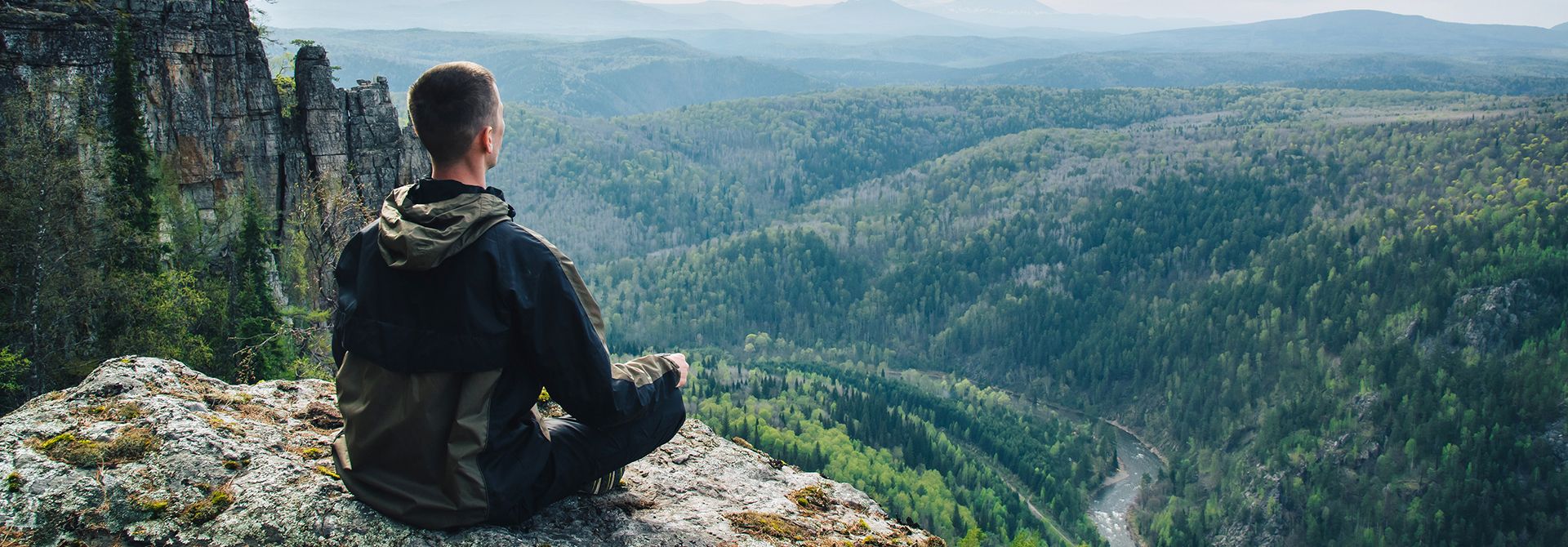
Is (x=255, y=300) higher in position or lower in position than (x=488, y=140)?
lower

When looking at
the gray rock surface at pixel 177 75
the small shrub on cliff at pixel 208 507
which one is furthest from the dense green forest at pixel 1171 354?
the small shrub on cliff at pixel 208 507

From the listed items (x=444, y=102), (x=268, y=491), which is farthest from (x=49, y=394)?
(x=444, y=102)

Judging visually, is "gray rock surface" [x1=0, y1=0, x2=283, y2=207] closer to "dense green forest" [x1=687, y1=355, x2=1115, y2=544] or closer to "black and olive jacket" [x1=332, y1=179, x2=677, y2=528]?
"black and olive jacket" [x1=332, y1=179, x2=677, y2=528]

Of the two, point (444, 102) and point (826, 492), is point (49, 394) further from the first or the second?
point (826, 492)

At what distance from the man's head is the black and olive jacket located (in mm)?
318

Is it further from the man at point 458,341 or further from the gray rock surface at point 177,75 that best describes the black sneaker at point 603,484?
the gray rock surface at point 177,75

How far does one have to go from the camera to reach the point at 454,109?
7.11m

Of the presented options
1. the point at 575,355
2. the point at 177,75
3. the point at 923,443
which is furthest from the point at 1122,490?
the point at 575,355

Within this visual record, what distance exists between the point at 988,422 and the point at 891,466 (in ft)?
144

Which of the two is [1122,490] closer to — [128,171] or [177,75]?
[177,75]

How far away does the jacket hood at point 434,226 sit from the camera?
6707 millimetres

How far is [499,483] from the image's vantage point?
287 inches

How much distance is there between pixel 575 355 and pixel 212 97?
3441 cm

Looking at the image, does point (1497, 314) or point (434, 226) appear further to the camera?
point (1497, 314)
